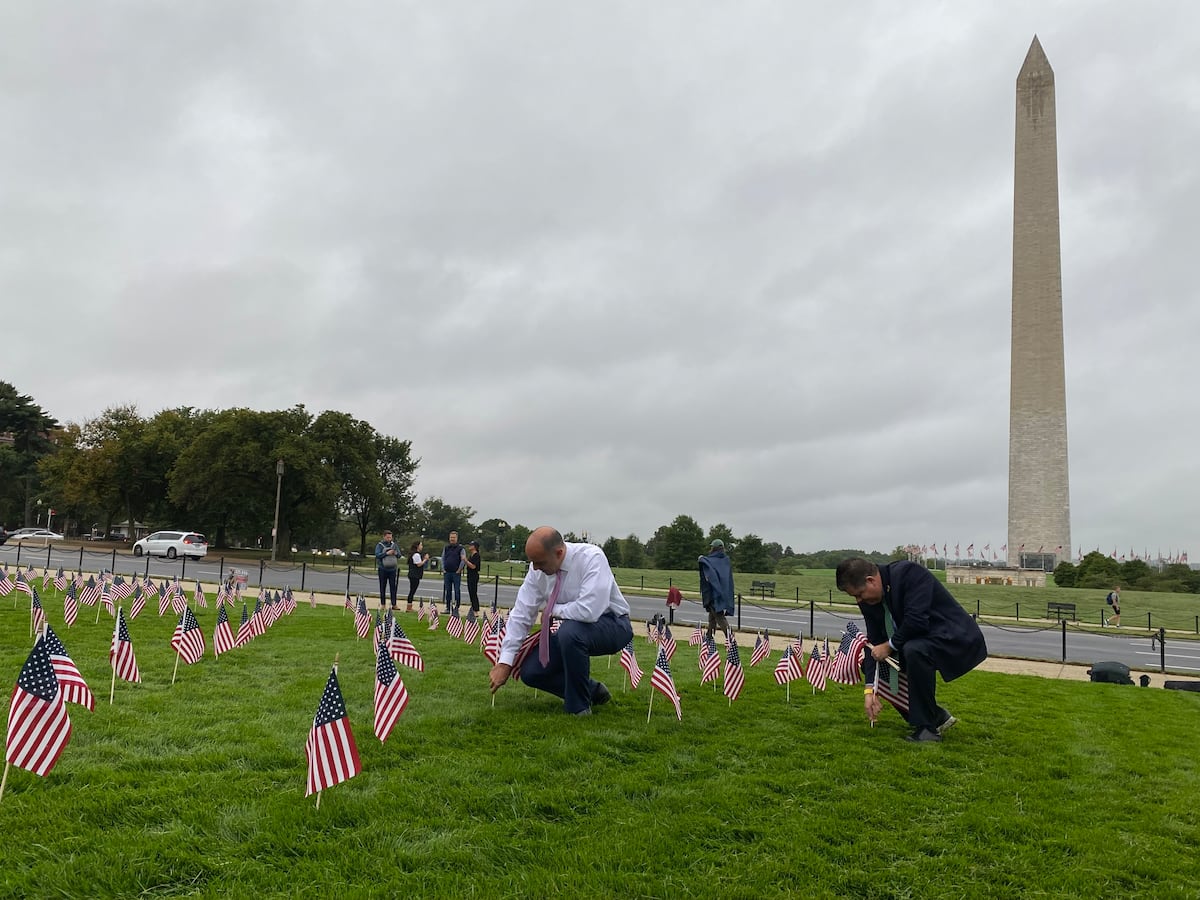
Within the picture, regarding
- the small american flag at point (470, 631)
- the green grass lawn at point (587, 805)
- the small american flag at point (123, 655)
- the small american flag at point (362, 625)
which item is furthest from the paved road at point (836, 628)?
the small american flag at point (123, 655)

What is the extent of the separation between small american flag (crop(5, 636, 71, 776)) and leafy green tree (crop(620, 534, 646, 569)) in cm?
8884

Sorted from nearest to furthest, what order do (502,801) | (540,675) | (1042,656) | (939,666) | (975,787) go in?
1. (502,801)
2. (975,787)
3. (939,666)
4. (540,675)
5. (1042,656)

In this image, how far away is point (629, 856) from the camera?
12.6ft

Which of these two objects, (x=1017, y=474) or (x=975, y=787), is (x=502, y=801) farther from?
(x=1017, y=474)

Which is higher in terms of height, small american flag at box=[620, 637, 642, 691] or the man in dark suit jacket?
the man in dark suit jacket

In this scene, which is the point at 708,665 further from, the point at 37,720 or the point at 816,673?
the point at 37,720

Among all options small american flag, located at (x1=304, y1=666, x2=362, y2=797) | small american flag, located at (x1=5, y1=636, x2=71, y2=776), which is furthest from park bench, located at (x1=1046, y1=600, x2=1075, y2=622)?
small american flag, located at (x1=5, y1=636, x2=71, y2=776)

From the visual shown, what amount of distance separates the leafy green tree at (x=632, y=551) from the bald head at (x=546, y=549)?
86351 millimetres

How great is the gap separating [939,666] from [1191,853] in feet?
7.99

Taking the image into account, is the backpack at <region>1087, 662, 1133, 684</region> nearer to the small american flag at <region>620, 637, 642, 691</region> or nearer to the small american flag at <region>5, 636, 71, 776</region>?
the small american flag at <region>620, 637, 642, 691</region>

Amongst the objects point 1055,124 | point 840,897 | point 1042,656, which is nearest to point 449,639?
point 840,897

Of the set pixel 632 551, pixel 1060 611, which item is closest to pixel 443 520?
pixel 632 551

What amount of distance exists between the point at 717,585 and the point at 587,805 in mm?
10376

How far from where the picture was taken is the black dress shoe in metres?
6.67
